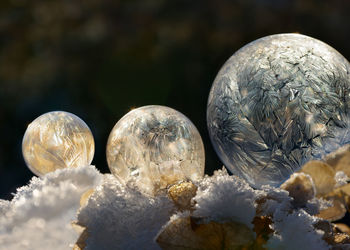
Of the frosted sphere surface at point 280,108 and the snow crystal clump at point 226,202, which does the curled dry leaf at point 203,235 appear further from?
the frosted sphere surface at point 280,108

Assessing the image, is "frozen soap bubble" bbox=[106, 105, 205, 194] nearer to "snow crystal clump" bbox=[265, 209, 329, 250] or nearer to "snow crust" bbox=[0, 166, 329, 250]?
"snow crust" bbox=[0, 166, 329, 250]

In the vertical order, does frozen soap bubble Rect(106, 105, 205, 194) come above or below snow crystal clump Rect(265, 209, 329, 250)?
above

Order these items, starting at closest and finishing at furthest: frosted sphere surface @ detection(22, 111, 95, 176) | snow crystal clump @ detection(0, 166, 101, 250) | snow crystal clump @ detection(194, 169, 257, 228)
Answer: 1. snow crystal clump @ detection(194, 169, 257, 228)
2. snow crystal clump @ detection(0, 166, 101, 250)
3. frosted sphere surface @ detection(22, 111, 95, 176)

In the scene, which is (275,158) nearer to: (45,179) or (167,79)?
(45,179)

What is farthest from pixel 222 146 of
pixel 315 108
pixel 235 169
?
pixel 315 108

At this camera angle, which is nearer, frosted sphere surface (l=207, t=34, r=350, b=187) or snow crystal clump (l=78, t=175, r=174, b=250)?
snow crystal clump (l=78, t=175, r=174, b=250)

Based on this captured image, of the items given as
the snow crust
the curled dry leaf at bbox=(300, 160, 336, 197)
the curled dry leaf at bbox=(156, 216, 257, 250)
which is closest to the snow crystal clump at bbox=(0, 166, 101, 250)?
the snow crust

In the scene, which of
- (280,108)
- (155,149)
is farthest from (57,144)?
(280,108)

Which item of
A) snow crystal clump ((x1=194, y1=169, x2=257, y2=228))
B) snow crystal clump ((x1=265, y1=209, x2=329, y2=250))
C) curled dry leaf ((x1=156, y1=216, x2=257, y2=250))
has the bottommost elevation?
snow crystal clump ((x1=265, y1=209, x2=329, y2=250))
